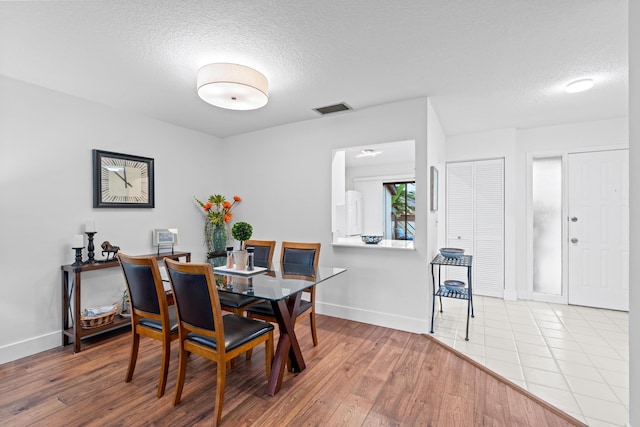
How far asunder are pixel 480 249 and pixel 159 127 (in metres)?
4.76

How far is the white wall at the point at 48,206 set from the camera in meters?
2.60

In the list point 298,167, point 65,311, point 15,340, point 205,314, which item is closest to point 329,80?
point 298,167

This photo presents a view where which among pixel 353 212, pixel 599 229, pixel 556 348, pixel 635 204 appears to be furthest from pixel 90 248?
pixel 599 229

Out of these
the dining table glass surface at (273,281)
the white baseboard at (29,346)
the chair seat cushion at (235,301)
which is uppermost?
the dining table glass surface at (273,281)

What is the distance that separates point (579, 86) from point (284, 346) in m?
3.49

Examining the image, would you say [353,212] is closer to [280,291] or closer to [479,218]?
[479,218]

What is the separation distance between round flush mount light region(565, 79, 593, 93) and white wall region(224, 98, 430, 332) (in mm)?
1313

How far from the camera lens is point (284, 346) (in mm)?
2160

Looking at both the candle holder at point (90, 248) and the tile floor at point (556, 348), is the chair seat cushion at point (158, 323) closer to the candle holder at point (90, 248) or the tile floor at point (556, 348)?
the candle holder at point (90, 248)

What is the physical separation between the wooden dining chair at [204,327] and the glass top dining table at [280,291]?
0.21m

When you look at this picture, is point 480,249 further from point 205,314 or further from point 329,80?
point 205,314

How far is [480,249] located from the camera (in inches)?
175

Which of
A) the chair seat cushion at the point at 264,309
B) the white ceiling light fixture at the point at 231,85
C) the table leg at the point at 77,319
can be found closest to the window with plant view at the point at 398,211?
the chair seat cushion at the point at 264,309

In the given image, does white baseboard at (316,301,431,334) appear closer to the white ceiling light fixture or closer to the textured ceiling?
the textured ceiling
